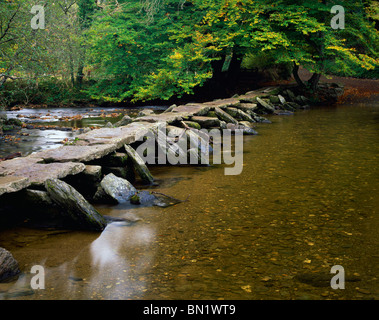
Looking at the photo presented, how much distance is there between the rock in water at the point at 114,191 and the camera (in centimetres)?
544

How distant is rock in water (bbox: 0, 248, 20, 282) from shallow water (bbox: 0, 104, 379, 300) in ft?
0.35

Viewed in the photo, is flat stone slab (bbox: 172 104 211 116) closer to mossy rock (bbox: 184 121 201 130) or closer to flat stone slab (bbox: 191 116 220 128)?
flat stone slab (bbox: 191 116 220 128)

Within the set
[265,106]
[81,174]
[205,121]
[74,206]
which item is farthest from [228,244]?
[265,106]

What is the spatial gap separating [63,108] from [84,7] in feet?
28.3

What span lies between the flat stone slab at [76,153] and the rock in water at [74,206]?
3.93ft

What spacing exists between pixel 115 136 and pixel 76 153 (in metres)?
1.44

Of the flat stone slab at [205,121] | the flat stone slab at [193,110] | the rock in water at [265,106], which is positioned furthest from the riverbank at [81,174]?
the rock in water at [265,106]

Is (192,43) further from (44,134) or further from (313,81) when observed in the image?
(44,134)

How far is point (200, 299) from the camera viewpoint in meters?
2.99

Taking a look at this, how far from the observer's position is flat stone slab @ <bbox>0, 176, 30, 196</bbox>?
4245 millimetres

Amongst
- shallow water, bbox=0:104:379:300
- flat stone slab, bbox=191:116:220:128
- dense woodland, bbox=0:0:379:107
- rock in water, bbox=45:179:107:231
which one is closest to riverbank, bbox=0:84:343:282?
rock in water, bbox=45:179:107:231

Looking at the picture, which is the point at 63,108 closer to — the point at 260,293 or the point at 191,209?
the point at 191,209

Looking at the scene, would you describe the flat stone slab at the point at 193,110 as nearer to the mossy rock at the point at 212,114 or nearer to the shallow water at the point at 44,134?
the mossy rock at the point at 212,114

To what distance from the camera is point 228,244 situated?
13.0 feet
